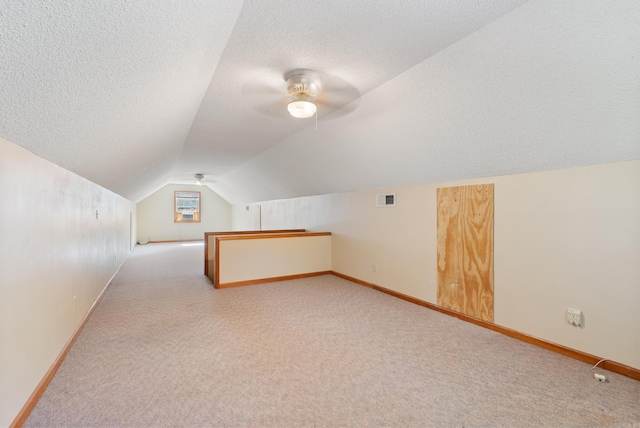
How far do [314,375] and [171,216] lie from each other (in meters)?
10.3

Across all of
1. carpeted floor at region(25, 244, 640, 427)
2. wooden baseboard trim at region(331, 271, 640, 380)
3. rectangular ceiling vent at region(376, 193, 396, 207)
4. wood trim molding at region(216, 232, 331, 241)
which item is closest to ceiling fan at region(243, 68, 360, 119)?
rectangular ceiling vent at region(376, 193, 396, 207)

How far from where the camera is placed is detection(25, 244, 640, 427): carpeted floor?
5.48 feet

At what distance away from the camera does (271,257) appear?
16.1 feet

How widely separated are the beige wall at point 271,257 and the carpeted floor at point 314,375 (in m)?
1.16

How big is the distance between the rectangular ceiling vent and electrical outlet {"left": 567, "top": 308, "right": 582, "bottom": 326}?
7.26 feet

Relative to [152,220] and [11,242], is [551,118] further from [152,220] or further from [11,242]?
[152,220]

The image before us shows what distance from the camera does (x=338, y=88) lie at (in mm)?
2648

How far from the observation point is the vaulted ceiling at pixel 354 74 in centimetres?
121

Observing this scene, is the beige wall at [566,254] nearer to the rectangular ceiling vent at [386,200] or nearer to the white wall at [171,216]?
the rectangular ceiling vent at [386,200]

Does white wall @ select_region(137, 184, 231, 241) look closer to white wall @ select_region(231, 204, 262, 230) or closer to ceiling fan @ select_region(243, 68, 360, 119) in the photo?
white wall @ select_region(231, 204, 262, 230)

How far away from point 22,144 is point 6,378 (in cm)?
120

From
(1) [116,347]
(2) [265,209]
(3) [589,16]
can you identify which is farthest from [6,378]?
(2) [265,209]

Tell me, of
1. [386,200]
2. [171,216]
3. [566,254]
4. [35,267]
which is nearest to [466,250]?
[566,254]

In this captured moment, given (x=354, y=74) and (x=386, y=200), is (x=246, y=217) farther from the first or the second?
(x=354, y=74)
